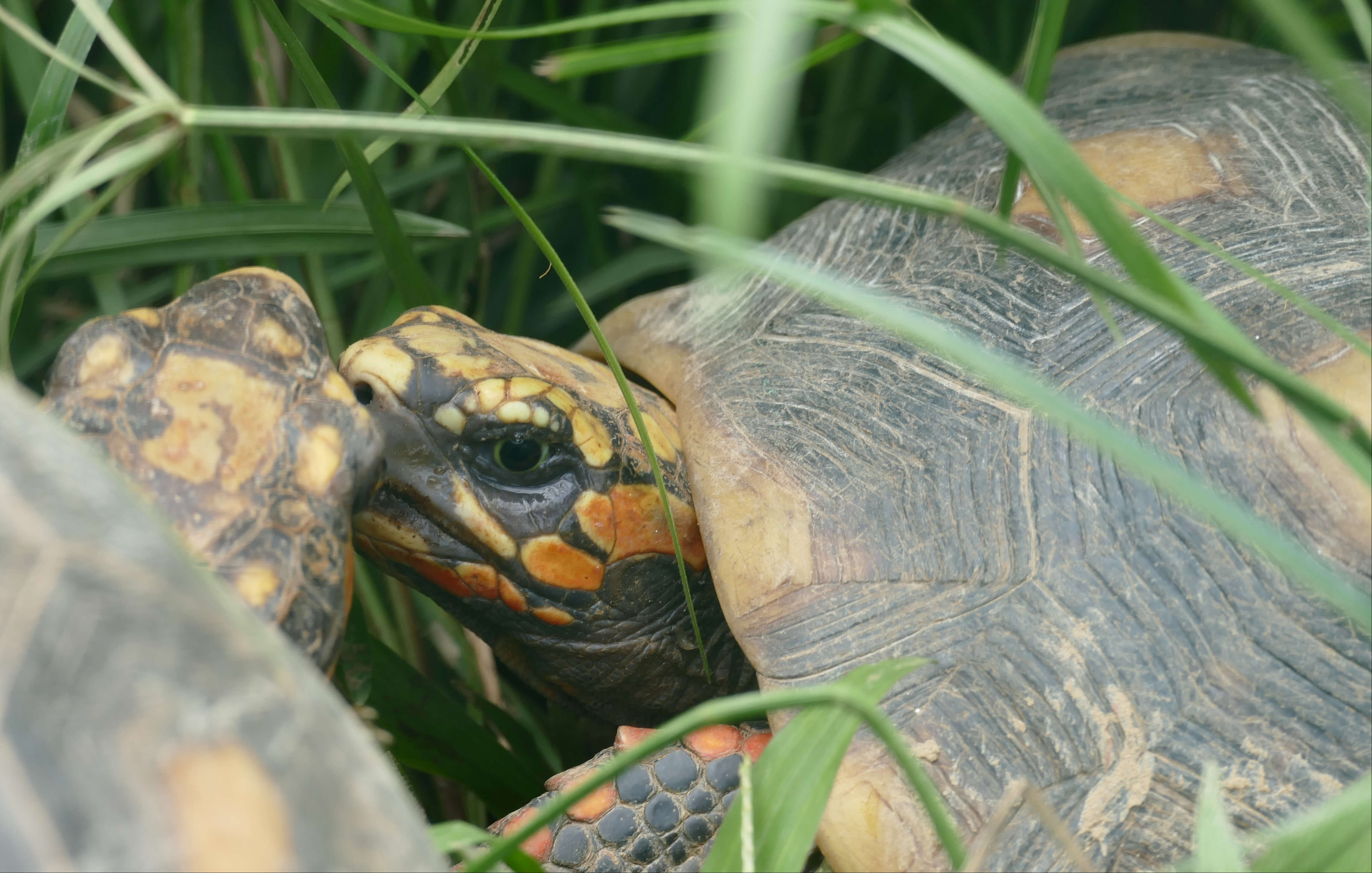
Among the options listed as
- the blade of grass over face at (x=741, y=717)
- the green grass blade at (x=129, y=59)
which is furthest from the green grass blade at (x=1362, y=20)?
the green grass blade at (x=129, y=59)

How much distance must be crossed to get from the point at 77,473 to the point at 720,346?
993 mm

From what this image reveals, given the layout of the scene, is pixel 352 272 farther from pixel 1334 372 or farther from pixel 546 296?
pixel 1334 372

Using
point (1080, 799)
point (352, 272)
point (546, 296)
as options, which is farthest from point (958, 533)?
point (546, 296)

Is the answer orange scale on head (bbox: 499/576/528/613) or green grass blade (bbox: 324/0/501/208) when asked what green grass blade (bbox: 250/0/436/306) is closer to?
green grass blade (bbox: 324/0/501/208)

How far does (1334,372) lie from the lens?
3.49 ft

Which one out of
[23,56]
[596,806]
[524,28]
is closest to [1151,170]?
[524,28]

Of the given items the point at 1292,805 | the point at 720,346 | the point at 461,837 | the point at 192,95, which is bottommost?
the point at 461,837

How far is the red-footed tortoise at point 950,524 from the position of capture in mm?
994

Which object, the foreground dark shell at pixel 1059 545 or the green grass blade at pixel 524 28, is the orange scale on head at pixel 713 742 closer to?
the foreground dark shell at pixel 1059 545

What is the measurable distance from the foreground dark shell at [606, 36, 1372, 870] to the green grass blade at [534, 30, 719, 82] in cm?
61

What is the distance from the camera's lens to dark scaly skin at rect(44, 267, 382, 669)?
88cm

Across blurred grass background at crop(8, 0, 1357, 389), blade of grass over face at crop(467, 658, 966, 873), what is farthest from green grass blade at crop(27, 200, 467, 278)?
blade of grass over face at crop(467, 658, 966, 873)

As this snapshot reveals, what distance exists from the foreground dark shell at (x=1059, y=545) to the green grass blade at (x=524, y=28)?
1.72ft

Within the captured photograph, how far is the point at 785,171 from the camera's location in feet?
1.82
